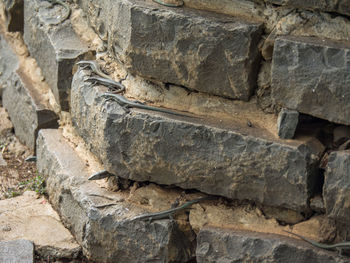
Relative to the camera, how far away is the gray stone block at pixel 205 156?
3096mm

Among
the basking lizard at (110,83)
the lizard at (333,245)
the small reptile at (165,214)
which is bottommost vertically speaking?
the small reptile at (165,214)

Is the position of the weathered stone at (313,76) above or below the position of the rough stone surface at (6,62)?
above

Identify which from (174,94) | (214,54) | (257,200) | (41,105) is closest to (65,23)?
(41,105)

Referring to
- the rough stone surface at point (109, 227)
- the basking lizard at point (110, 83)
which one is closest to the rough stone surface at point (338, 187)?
the rough stone surface at point (109, 227)

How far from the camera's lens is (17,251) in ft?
11.9

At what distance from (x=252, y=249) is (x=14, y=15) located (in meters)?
3.14

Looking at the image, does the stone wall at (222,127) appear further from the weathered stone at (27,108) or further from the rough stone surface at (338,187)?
the weathered stone at (27,108)

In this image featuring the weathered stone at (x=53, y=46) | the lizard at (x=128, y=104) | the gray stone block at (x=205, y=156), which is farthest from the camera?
the weathered stone at (x=53, y=46)

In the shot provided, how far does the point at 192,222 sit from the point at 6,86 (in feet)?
8.37

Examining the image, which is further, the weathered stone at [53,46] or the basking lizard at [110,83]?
the weathered stone at [53,46]

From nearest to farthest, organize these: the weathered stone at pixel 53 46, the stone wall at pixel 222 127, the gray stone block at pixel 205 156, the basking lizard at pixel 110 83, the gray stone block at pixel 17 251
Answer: the stone wall at pixel 222 127 < the gray stone block at pixel 205 156 < the gray stone block at pixel 17 251 < the basking lizard at pixel 110 83 < the weathered stone at pixel 53 46

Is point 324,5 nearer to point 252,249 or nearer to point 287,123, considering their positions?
point 287,123

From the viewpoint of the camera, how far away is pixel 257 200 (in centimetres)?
325

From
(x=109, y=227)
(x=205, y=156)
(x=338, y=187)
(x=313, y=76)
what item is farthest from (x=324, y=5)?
(x=109, y=227)
